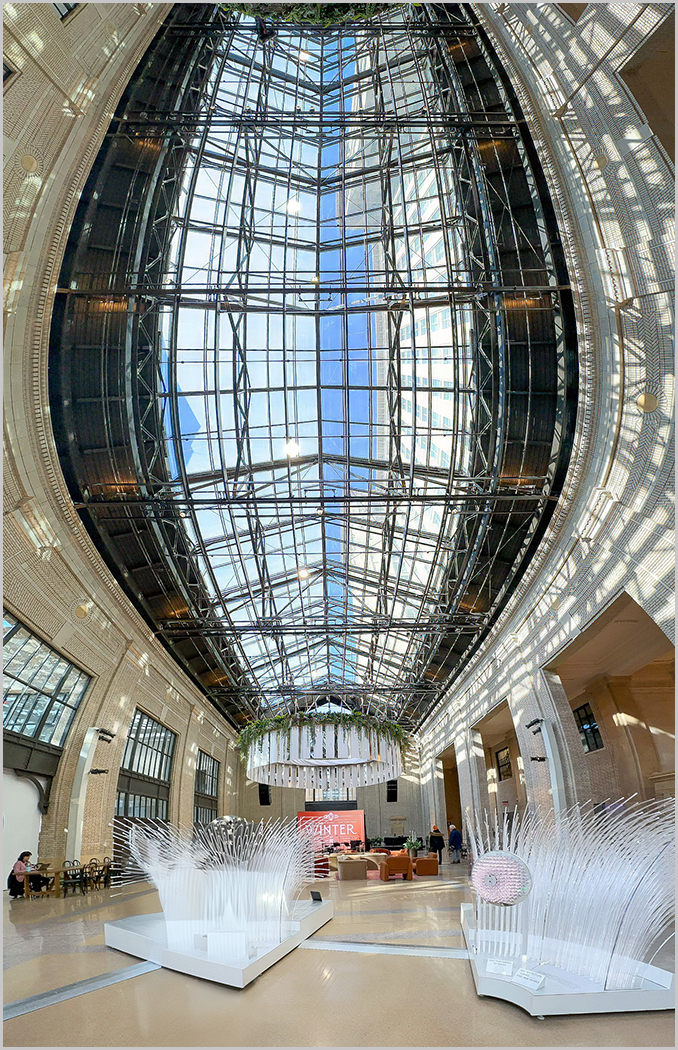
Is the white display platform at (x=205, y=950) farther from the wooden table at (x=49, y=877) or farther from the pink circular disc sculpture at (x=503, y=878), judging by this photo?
the wooden table at (x=49, y=877)

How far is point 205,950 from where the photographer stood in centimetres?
941

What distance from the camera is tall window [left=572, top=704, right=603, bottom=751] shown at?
23.4m

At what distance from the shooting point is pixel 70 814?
21.7m

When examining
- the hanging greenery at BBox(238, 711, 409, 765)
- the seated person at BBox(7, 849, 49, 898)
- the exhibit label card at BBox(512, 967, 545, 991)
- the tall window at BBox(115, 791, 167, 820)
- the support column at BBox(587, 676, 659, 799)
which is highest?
the hanging greenery at BBox(238, 711, 409, 765)

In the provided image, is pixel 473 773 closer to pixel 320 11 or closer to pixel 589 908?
pixel 589 908

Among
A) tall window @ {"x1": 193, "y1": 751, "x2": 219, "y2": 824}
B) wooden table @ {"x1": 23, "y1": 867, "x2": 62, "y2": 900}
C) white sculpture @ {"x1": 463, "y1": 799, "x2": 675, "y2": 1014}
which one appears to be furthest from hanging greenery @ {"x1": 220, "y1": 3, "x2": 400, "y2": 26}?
tall window @ {"x1": 193, "y1": 751, "x2": 219, "y2": 824}

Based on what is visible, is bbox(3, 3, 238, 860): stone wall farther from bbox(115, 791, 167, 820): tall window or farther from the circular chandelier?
the circular chandelier

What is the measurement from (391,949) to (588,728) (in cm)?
1560

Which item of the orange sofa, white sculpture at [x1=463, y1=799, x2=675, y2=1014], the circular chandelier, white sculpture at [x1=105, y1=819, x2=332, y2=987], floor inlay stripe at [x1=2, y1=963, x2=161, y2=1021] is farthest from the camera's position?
the circular chandelier

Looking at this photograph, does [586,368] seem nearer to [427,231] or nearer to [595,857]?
[427,231]

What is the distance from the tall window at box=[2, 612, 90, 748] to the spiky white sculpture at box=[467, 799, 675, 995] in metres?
13.0

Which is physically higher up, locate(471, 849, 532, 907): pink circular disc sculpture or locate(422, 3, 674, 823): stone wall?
locate(422, 3, 674, 823): stone wall

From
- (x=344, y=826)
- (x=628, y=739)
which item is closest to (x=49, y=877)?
(x=628, y=739)

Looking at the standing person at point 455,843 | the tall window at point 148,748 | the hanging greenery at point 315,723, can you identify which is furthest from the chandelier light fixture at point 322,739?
the standing person at point 455,843
